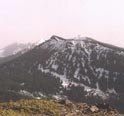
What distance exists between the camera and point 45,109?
148 m

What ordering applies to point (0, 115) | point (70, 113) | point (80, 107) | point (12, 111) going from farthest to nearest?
point (80, 107) → point (70, 113) → point (12, 111) → point (0, 115)

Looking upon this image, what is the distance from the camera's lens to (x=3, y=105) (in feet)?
497

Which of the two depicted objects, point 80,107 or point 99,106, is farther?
point 99,106

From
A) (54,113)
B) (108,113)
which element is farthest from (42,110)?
(108,113)

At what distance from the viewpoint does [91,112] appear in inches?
6181

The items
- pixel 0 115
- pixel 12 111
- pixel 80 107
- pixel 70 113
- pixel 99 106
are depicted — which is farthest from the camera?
pixel 99 106

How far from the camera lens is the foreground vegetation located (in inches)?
5655

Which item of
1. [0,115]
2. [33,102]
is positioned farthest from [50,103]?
[0,115]

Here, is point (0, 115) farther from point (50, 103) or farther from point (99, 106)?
point (99, 106)

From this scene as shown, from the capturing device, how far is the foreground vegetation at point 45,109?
14362cm

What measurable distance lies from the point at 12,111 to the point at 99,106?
43.5 metres

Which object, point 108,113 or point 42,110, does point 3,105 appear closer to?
point 42,110

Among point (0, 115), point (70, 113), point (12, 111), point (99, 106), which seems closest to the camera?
point (0, 115)

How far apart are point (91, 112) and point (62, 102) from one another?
12624 millimetres
